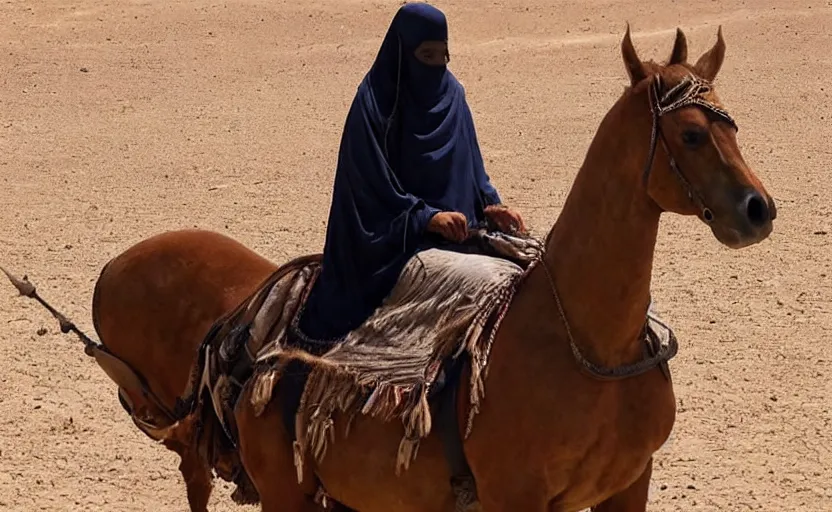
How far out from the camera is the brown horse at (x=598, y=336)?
3455 millimetres

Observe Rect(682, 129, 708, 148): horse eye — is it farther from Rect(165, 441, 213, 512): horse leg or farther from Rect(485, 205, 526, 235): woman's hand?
Rect(165, 441, 213, 512): horse leg

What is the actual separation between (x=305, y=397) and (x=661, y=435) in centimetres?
126

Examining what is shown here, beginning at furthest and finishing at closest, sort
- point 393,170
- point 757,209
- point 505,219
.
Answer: point 505,219 → point 393,170 → point 757,209

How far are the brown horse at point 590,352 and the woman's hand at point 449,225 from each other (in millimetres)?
328

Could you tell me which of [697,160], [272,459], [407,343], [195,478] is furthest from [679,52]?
[195,478]

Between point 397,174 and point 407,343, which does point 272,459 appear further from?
point 397,174

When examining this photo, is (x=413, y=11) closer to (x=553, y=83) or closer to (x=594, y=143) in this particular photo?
(x=594, y=143)

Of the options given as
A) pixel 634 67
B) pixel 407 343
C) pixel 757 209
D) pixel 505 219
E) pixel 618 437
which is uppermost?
pixel 634 67

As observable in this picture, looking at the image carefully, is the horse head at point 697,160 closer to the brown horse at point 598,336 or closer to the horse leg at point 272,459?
the brown horse at point 598,336

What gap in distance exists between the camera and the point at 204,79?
52.0 ft

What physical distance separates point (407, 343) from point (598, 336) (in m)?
0.71

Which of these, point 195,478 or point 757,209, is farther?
point 195,478

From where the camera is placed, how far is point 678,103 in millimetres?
3428

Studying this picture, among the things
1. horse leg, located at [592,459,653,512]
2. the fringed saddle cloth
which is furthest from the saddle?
horse leg, located at [592,459,653,512]
